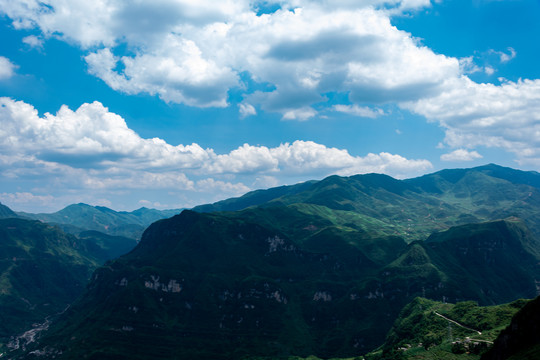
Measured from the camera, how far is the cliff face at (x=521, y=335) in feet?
480

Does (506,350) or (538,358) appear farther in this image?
(506,350)

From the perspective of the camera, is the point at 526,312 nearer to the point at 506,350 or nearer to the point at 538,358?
the point at 506,350

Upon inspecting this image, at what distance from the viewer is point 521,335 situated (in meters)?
150

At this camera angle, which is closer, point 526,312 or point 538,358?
point 538,358

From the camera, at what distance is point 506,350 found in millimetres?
154000

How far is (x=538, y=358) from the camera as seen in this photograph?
4879 inches

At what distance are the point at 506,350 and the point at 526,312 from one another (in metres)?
17.2

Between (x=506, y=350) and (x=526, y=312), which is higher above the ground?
(x=526, y=312)

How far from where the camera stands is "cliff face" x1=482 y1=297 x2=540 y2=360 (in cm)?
14625

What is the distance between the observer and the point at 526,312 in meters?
153

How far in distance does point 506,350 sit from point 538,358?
33.0 meters

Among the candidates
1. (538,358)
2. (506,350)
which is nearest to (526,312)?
(506,350)
